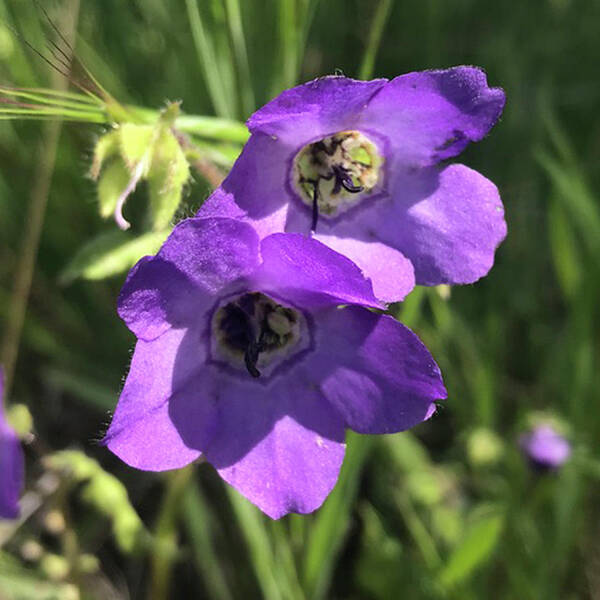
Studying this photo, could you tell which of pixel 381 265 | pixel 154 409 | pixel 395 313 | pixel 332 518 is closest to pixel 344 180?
pixel 381 265

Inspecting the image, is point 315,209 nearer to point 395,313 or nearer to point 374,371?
point 374,371

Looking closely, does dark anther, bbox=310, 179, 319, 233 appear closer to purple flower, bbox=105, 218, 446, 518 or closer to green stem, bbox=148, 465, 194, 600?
purple flower, bbox=105, 218, 446, 518

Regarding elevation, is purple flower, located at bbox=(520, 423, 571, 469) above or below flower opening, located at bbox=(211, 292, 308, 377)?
below

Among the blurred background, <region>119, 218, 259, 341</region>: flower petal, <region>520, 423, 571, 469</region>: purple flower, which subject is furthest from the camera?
<region>520, 423, 571, 469</region>: purple flower

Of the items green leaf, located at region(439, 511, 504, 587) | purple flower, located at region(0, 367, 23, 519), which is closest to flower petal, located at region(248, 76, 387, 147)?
purple flower, located at region(0, 367, 23, 519)

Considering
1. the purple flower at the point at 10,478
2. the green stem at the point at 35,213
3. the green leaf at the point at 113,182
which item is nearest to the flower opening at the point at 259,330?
the green leaf at the point at 113,182

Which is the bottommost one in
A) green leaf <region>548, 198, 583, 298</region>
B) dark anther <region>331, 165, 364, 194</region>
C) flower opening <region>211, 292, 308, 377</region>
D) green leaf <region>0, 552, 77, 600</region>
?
green leaf <region>0, 552, 77, 600</region>
